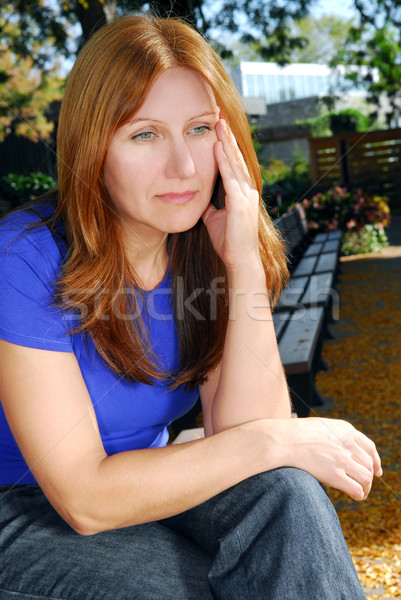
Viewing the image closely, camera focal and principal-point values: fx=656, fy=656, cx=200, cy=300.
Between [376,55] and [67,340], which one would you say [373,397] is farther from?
[376,55]

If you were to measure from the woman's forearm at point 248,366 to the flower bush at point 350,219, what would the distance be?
839cm

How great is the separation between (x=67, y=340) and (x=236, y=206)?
569mm

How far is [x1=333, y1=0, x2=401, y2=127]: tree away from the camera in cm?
792

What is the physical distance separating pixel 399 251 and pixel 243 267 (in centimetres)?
849

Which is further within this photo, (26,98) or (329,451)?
(26,98)

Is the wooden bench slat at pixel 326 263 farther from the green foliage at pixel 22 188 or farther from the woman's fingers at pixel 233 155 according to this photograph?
the green foliage at pixel 22 188

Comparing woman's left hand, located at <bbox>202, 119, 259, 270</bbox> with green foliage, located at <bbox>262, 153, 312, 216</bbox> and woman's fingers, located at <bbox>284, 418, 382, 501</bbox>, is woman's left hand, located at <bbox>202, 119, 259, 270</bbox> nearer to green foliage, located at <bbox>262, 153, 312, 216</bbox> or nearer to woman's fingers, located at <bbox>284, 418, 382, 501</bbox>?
woman's fingers, located at <bbox>284, 418, 382, 501</bbox>

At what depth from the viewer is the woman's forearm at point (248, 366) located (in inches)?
62.5

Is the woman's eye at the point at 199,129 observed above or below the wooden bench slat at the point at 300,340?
above

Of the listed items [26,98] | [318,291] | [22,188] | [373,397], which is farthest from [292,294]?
[26,98]

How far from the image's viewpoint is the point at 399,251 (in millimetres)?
9641

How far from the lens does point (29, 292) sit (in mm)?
1374

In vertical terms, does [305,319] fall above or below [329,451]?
below

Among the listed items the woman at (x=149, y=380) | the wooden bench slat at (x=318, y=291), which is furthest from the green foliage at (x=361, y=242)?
the woman at (x=149, y=380)
